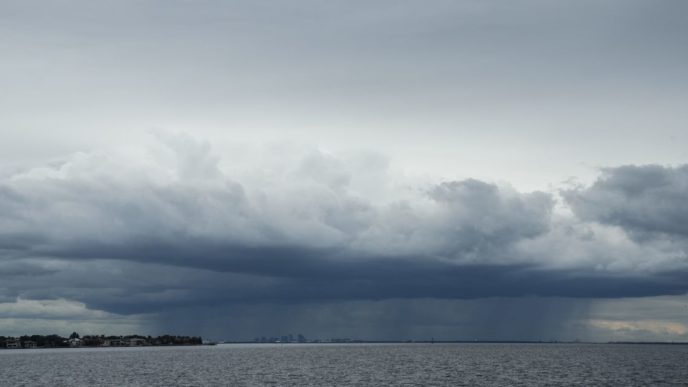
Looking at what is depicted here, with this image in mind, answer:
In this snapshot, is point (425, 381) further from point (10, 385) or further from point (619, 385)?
point (10, 385)

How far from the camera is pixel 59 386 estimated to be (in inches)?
6329

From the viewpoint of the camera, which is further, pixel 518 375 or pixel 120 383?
pixel 518 375

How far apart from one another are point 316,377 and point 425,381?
30.6 meters

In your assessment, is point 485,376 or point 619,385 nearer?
point 619,385

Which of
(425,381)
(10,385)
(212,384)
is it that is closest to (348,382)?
(425,381)

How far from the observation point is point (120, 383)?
539 ft

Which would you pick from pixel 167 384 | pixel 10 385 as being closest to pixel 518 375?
pixel 167 384

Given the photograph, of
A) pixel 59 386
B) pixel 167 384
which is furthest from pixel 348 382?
pixel 59 386

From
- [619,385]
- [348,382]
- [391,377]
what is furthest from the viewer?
[391,377]

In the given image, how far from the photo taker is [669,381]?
16475 centimetres

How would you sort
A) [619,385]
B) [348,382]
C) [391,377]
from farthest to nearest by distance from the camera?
[391,377]
[348,382]
[619,385]

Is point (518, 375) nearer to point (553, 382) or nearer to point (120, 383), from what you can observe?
point (553, 382)

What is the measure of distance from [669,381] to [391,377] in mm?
64691

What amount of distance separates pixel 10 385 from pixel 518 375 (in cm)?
12387
